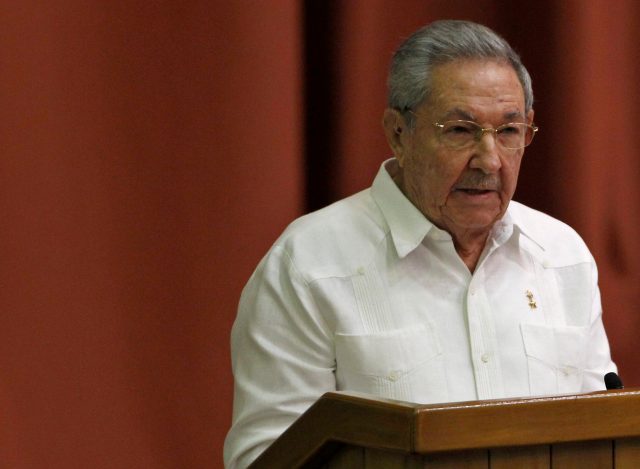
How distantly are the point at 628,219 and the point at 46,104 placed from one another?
1099mm

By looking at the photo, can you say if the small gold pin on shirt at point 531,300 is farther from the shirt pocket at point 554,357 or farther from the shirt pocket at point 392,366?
the shirt pocket at point 392,366

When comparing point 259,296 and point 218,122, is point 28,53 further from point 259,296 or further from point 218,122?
point 259,296

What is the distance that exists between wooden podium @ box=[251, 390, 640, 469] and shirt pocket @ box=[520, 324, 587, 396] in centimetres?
63

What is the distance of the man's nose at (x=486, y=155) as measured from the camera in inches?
65.1

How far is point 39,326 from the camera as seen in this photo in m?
1.95

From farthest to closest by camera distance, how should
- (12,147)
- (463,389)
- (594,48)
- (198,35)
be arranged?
(594,48) < (198,35) < (12,147) < (463,389)

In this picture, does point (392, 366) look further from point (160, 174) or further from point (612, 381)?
point (160, 174)

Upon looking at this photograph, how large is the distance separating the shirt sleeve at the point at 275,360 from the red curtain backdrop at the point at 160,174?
1.31ft

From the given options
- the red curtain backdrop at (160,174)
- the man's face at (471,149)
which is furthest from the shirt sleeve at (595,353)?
the red curtain backdrop at (160,174)

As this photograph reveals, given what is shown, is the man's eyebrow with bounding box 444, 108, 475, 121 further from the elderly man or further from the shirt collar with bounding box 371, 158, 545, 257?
the shirt collar with bounding box 371, 158, 545, 257

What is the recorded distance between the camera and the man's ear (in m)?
1.75

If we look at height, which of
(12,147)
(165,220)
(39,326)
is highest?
(12,147)

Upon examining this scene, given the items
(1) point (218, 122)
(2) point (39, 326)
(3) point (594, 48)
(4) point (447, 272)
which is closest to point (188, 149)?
(1) point (218, 122)

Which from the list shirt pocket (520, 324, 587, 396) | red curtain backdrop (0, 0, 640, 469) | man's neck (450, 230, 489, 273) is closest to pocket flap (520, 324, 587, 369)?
shirt pocket (520, 324, 587, 396)
